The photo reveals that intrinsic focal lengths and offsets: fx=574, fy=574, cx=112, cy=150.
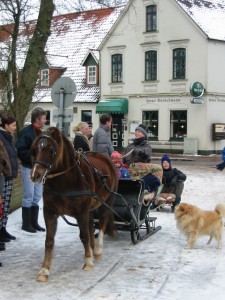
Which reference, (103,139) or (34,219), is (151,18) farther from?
(34,219)

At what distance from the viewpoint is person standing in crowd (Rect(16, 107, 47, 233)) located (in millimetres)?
8781

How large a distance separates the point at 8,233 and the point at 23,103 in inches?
284

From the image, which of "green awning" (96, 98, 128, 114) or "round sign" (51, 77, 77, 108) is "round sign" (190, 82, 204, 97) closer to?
"green awning" (96, 98, 128, 114)

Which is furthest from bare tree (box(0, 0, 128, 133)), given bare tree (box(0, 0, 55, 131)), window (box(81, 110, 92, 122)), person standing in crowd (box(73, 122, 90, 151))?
window (box(81, 110, 92, 122))

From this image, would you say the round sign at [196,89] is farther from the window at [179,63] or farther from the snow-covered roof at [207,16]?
the snow-covered roof at [207,16]

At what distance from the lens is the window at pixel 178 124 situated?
34281 millimetres

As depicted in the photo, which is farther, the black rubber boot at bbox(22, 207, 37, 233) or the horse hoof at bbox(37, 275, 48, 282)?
the black rubber boot at bbox(22, 207, 37, 233)

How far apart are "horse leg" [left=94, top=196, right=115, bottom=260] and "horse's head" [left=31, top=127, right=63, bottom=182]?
163cm

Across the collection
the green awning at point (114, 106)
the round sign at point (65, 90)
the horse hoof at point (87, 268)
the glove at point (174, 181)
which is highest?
the green awning at point (114, 106)

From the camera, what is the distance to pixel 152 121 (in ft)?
117

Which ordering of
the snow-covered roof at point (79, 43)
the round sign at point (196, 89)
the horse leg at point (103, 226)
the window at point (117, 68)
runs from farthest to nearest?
the snow-covered roof at point (79, 43) → the window at point (117, 68) → the round sign at point (196, 89) → the horse leg at point (103, 226)

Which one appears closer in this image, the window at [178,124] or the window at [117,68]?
the window at [178,124]

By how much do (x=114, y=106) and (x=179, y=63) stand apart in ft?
16.2

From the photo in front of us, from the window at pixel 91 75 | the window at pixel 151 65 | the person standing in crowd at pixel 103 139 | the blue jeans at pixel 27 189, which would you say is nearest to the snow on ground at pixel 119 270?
the blue jeans at pixel 27 189
